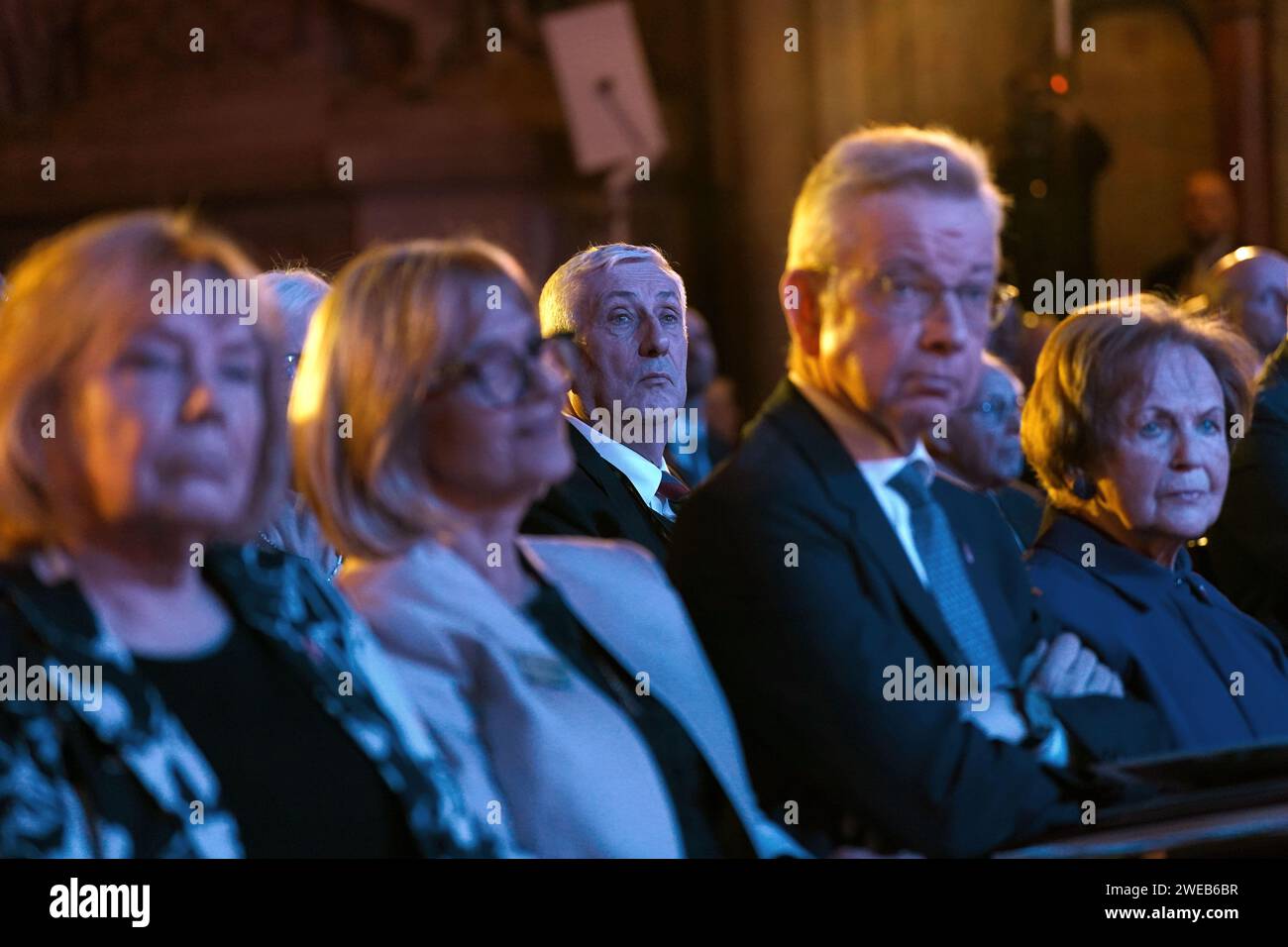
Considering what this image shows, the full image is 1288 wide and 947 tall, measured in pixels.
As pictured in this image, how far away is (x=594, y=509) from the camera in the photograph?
12.7ft

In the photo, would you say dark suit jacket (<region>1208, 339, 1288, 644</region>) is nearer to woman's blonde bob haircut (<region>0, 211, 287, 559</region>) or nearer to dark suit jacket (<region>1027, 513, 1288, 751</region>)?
dark suit jacket (<region>1027, 513, 1288, 751</region>)

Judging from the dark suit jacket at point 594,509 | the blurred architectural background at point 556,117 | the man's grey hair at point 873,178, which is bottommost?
the dark suit jacket at point 594,509

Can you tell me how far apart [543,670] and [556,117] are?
7.86m

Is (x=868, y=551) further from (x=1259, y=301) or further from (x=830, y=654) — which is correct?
(x=1259, y=301)

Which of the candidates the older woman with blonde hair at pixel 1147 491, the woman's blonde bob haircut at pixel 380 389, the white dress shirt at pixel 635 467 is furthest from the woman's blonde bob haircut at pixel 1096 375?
the woman's blonde bob haircut at pixel 380 389

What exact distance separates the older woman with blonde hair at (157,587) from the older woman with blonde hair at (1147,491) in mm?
1435

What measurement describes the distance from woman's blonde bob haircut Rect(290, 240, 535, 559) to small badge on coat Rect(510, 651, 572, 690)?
20 cm

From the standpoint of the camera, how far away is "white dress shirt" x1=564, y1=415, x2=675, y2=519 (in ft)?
14.2

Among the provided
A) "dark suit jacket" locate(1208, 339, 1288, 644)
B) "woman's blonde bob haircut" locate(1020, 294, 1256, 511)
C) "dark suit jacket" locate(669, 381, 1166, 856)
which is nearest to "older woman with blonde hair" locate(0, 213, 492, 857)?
"dark suit jacket" locate(669, 381, 1166, 856)

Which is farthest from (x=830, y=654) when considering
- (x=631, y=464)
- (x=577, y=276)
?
(x=577, y=276)

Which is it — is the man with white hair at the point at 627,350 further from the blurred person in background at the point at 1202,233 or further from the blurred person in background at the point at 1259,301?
the blurred person in background at the point at 1202,233

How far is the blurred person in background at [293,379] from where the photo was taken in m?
3.39
